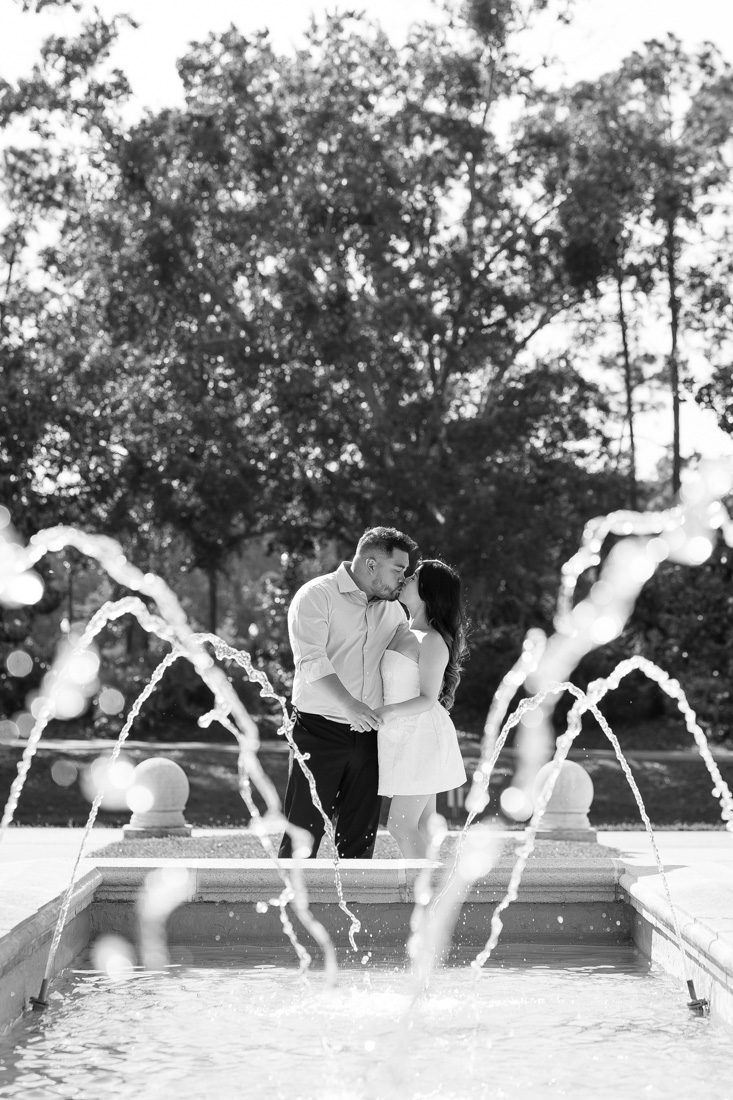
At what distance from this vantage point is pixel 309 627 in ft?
19.1

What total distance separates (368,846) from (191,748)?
12702 millimetres

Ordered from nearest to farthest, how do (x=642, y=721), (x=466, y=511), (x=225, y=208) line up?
(x=466, y=511) < (x=225, y=208) < (x=642, y=721)

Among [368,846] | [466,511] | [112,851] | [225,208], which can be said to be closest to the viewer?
[368,846]

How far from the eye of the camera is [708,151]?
2064 centimetres

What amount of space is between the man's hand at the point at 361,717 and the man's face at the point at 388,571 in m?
0.48

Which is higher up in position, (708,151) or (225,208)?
(708,151)

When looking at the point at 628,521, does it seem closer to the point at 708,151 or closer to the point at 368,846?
the point at 708,151

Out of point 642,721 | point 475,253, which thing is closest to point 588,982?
point 475,253

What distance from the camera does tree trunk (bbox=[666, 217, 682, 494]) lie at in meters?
21.3

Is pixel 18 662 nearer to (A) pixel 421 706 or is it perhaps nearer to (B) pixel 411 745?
(B) pixel 411 745

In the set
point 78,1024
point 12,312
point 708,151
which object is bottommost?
point 78,1024

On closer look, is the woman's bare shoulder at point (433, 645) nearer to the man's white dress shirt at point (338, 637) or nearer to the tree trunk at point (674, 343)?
the man's white dress shirt at point (338, 637)

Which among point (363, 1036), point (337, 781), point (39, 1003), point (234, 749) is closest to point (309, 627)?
point (337, 781)

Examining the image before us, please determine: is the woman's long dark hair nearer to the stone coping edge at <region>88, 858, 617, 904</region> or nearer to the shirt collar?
the shirt collar
